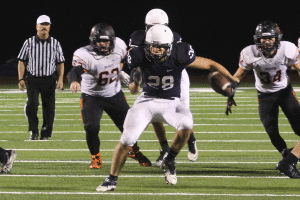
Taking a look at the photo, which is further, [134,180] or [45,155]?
[45,155]

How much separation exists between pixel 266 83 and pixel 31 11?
15.4 metres

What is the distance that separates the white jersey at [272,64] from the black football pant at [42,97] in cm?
259

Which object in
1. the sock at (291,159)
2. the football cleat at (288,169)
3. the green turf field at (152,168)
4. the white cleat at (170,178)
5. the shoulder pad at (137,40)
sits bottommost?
the green turf field at (152,168)

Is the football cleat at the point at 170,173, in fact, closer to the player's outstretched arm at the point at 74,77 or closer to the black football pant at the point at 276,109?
the player's outstretched arm at the point at 74,77

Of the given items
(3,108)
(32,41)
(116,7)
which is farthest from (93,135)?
(116,7)

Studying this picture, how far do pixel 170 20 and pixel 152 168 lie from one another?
48.2ft

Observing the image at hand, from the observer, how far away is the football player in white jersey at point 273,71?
5062 millimetres

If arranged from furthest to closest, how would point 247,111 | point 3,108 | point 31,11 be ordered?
point 31,11, point 3,108, point 247,111

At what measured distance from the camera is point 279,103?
203 inches

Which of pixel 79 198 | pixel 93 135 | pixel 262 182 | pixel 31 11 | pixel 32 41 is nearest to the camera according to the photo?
pixel 79 198

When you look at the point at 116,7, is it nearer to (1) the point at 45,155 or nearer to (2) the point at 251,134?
(2) the point at 251,134

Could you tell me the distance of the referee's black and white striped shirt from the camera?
6.89 metres

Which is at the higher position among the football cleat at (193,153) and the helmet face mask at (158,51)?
the helmet face mask at (158,51)

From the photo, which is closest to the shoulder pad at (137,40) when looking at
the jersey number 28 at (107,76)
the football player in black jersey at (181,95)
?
the football player in black jersey at (181,95)
